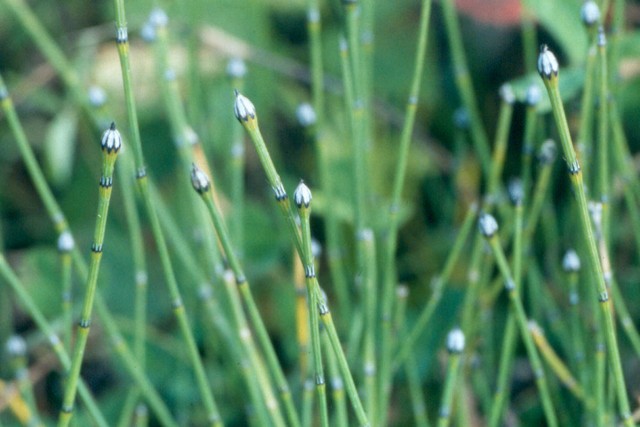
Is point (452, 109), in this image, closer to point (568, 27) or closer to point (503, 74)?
point (503, 74)

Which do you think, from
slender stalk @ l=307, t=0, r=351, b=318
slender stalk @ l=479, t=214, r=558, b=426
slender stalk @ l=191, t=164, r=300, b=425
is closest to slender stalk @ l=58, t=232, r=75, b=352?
slender stalk @ l=191, t=164, r=300, b=425

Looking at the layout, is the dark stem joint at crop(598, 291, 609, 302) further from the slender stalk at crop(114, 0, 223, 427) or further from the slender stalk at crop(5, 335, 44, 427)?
the slender stalk at crop(5, 335, 44, 427)

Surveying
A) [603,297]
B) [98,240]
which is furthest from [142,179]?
[603,297]

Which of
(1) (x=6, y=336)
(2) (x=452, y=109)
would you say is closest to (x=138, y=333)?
(1) (x=6, y=336)

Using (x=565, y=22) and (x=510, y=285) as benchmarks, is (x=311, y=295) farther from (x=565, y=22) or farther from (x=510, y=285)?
(x=565, y=22)

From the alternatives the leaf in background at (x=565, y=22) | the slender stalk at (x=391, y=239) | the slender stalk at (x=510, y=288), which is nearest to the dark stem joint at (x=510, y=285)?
the slender stalk at (x=510, y=288)

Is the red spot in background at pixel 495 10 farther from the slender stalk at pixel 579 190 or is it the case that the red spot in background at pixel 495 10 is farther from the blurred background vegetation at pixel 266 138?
the slender stalk at pixel 579 190
